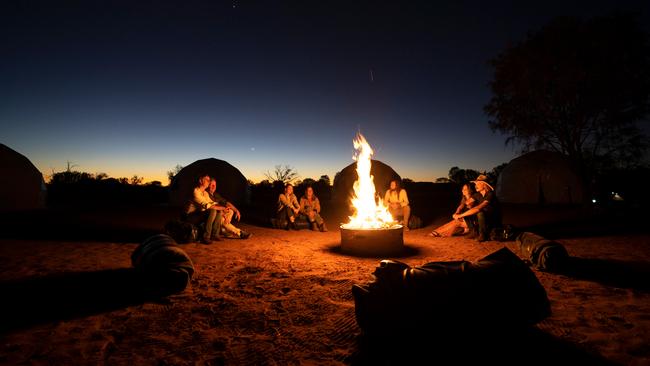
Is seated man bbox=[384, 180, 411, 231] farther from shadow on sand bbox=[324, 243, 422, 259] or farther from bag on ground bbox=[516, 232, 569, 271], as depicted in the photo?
bag on ground bbox=[516, 232, 569, 271]

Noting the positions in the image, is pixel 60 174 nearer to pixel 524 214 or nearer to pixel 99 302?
pixel 99 302

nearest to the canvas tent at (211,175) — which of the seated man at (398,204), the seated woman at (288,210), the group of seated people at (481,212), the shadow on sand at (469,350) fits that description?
the seated woman at (288,210)

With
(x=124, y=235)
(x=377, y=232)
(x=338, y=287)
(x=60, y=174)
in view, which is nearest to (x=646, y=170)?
(x=377, y=232)

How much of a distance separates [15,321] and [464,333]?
4346mm

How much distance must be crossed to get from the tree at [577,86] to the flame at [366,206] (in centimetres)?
833

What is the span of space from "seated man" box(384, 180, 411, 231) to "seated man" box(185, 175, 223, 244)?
222 inches

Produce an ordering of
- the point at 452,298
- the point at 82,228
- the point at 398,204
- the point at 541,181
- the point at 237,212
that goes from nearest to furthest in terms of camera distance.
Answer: the point at 452,298 → the point at 237,212 → the point at 82,228 → the point at 398,204 → the point at 541,181

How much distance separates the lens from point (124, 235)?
347 inches

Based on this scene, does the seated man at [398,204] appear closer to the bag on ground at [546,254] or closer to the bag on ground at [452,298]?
the bag on ground at [546,254]

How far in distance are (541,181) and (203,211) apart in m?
17.8

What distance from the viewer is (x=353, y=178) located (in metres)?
20.4

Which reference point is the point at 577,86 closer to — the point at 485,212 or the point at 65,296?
the point at 485,212

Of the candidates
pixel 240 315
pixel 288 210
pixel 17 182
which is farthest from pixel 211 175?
pixel 240 315

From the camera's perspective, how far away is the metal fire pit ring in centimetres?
695
